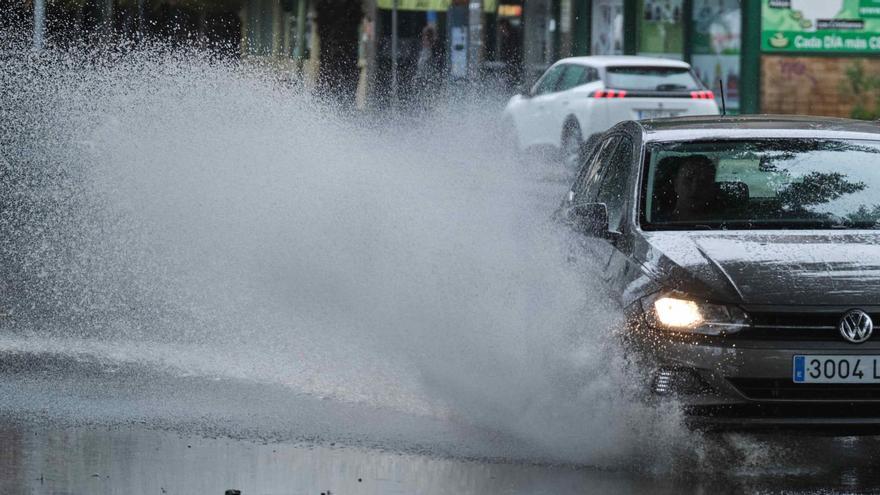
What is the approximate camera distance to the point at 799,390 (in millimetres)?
6699

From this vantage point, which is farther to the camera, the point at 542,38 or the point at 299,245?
the point at 542,38

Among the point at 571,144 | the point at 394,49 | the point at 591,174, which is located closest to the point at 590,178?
the point at 591,174

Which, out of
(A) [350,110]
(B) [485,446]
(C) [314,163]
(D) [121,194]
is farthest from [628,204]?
(A) [350,110]

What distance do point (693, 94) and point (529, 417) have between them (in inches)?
690

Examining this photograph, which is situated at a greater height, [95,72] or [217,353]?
[95,72]

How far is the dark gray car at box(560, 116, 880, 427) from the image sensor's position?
669 cm

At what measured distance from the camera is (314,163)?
458 inches

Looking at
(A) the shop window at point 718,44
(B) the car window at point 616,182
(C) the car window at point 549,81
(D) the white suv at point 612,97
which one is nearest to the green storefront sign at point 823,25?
(A) the shop window at point 718,44

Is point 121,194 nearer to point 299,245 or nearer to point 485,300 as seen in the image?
point 299,245

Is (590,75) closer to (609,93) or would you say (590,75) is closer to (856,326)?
(609,93)

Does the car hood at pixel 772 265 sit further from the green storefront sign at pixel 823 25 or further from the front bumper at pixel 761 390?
the green storefront sign at pixel 823 25

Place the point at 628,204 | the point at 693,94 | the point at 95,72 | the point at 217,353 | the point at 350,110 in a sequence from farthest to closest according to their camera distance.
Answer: the point at 350,110 < the point at 693,94 < the point at 95,72 < the point at 217,353 < the point at 628,204

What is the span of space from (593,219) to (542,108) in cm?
1795

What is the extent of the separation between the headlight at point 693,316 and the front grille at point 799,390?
8.2 inches
